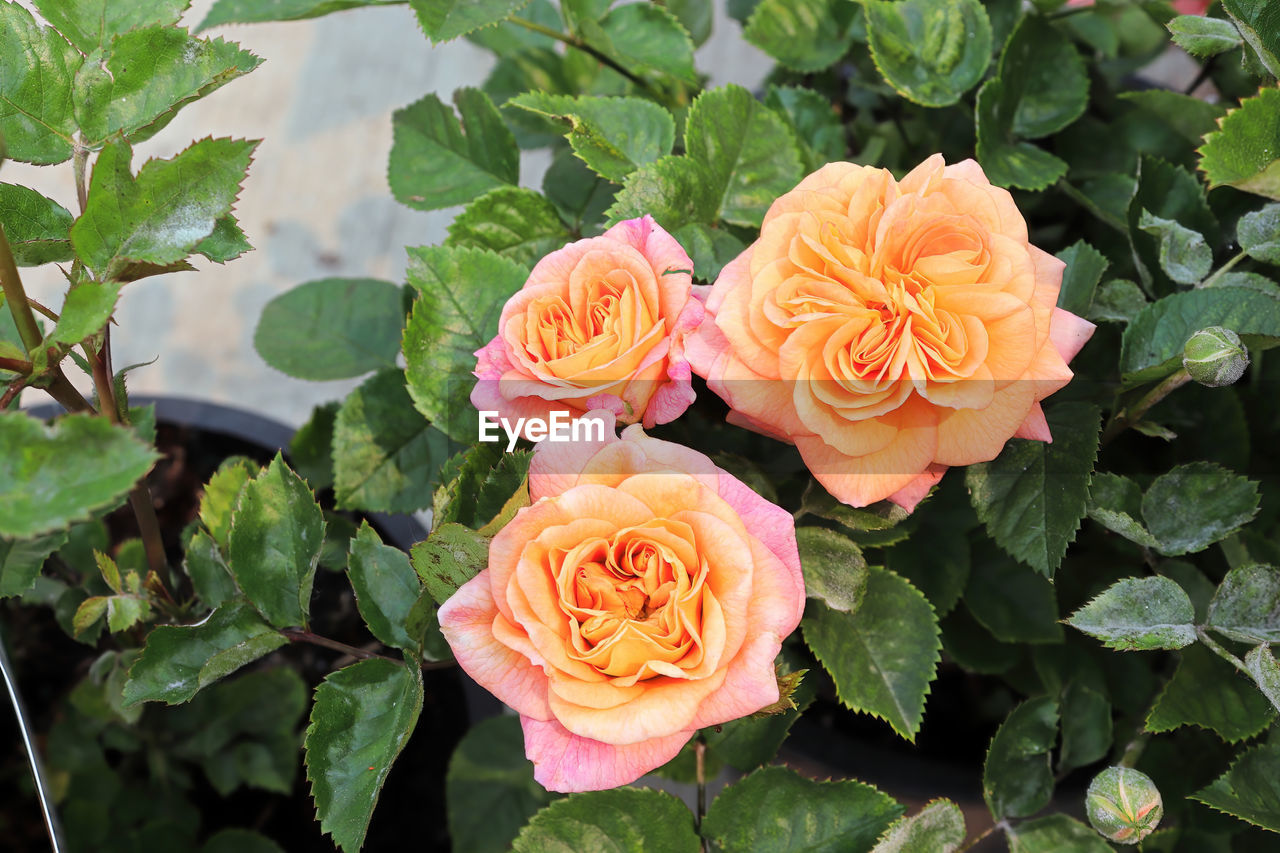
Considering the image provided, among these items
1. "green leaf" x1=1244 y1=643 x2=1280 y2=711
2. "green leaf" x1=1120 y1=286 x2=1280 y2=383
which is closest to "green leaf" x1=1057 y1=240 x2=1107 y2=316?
"green leaf" x1=1120 y1=286 x2=1280 y2=383

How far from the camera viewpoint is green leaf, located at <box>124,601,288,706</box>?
31cm

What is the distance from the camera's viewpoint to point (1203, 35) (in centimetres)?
33

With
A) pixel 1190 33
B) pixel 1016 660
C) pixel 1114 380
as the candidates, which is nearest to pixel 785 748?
pixel 1016 660

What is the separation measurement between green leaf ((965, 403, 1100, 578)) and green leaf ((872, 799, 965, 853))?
0.10 meters

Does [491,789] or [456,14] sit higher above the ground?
[456,14]

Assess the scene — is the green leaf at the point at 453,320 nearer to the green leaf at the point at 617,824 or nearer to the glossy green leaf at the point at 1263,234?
the green leaf at the point at 617,824

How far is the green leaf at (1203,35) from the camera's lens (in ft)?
1.08

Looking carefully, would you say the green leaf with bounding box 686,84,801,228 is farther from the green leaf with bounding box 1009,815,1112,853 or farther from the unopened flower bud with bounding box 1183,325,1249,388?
the green leaf with bounding box 1009,815,1112,853

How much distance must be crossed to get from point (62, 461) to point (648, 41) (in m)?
0.33

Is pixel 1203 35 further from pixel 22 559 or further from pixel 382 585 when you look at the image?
pixel 22 559

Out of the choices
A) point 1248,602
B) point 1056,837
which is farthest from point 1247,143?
point 1056,837

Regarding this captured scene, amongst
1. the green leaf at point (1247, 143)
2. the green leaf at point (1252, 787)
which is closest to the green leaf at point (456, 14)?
the green leaf at point (1247, 143)

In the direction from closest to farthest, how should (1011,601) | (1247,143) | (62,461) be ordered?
(62,461) → (1247,143) → (1011,601)

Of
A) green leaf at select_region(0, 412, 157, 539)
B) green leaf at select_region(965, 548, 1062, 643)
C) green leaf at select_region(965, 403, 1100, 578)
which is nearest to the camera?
green leaf at select_region(0, 412, 157, 539)
